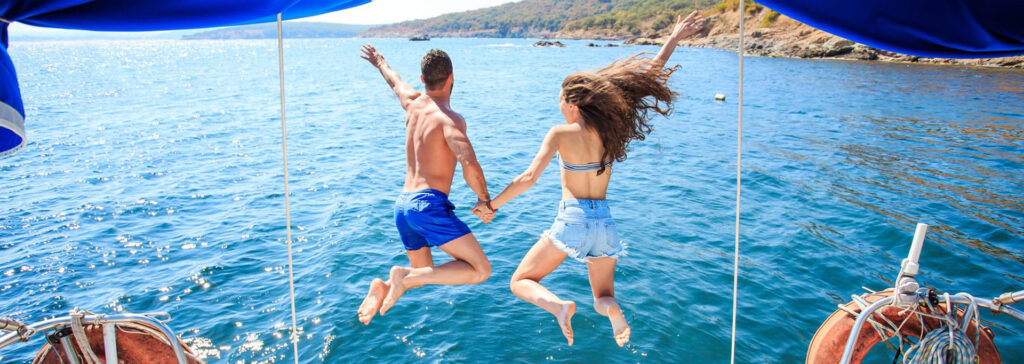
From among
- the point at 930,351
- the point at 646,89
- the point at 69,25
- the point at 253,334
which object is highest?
the point at 69,25

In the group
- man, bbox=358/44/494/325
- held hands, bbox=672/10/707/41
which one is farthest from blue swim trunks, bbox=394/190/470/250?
held hands, bbox=672/10/707/41

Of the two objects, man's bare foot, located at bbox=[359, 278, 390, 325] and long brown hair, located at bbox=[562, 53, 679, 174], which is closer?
long brown hair, located at bbox=[562, 53, 679, 174]

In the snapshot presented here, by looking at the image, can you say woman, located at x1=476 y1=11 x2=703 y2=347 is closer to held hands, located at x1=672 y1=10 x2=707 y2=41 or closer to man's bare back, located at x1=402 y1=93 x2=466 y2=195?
held hands, located at x1=672 y1=10 x2=707 y2=41

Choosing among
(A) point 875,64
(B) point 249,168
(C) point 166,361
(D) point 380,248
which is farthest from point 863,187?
(A) point 875,64

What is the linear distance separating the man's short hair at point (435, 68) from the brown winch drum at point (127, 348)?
2.41 m

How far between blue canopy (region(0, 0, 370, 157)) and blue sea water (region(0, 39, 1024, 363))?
373 centimetres

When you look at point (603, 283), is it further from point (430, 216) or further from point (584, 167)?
point (430, 216)

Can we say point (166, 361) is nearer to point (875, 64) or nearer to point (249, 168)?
point (249, 168)

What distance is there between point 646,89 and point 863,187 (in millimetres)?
10317

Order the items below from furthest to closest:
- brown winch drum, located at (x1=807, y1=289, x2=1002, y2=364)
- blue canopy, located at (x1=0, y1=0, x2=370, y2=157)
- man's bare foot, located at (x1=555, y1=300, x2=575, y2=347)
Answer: man's bare foot, located at (x1=555, y1=300, x2=575, y2=347) → brown winch drum, located at (x1=807, y1=289, x2=1002, y2=364) → blue canopy, located at (x1=0, y1=0, x2=370, y2=157)

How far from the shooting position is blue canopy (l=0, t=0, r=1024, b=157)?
326cm

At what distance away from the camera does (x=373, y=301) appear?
441cm

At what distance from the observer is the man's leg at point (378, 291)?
14.2 feet

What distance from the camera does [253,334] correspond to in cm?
684
